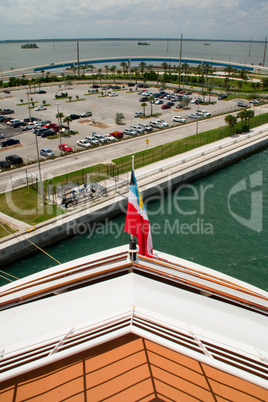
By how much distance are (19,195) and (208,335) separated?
69.8 feet

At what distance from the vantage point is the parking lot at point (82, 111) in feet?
133

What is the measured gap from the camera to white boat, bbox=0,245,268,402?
6.15m

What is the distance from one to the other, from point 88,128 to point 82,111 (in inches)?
469

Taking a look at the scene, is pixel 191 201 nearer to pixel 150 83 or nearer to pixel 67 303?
pixel 67 303

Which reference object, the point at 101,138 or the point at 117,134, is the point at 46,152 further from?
the point at 117,134

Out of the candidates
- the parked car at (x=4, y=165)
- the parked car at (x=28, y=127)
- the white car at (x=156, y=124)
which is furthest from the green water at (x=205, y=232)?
the parked car at (x=28, y=127)

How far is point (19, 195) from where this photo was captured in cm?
2512

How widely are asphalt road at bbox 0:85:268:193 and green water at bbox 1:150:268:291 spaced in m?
8.34

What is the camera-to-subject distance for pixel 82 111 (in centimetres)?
5750

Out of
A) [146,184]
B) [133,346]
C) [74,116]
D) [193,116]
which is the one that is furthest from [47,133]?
[133,346]

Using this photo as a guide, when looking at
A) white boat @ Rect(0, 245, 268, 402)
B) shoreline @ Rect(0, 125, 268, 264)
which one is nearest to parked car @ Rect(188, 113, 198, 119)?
shoreline @ Rect(0, 125, 268, 264)

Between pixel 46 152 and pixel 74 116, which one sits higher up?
pixel 74 116

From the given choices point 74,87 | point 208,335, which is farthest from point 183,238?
point 74,87

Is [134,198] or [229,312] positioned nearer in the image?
[229,312]
